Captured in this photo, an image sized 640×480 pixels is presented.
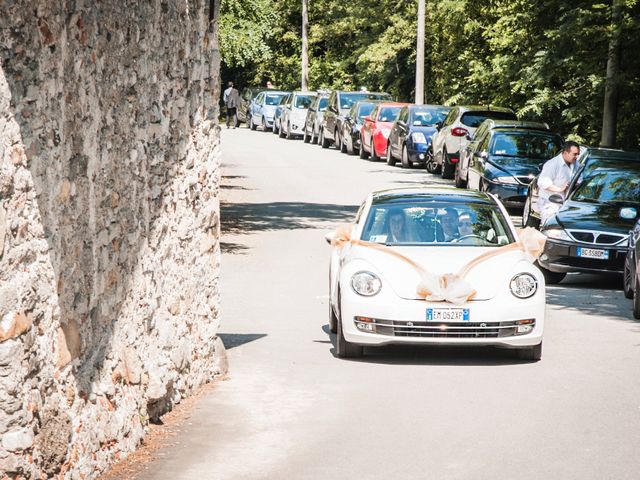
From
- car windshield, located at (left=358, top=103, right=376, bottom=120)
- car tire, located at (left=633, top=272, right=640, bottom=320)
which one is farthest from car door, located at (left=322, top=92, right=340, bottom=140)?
car tire, located at (left=633, top=272, right=640, bottom=320)

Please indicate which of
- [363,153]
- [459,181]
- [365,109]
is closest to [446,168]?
[459,181]

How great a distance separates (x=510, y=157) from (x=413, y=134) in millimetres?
10447

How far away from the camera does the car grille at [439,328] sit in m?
11.8

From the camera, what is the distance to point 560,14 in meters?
31.9

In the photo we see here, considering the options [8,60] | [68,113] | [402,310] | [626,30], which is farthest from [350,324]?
[626,30]

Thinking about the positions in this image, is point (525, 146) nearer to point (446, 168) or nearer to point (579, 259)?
point (446, 168)

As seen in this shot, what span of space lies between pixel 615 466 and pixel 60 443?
3470mm

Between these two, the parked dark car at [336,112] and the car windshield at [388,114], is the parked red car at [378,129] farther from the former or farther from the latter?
the parked dark car at [336,112]

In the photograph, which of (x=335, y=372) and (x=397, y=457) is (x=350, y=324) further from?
(x=397, y=457)

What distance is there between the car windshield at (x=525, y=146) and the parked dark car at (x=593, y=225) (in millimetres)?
8492

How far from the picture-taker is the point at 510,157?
91.2 feet

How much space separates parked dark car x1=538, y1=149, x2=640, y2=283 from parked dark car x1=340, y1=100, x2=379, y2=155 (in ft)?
81.8

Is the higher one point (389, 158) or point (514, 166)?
point (514, 166)

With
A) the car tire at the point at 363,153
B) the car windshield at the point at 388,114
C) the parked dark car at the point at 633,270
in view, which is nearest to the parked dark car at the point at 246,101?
A: the car tire at the point at 363,153
